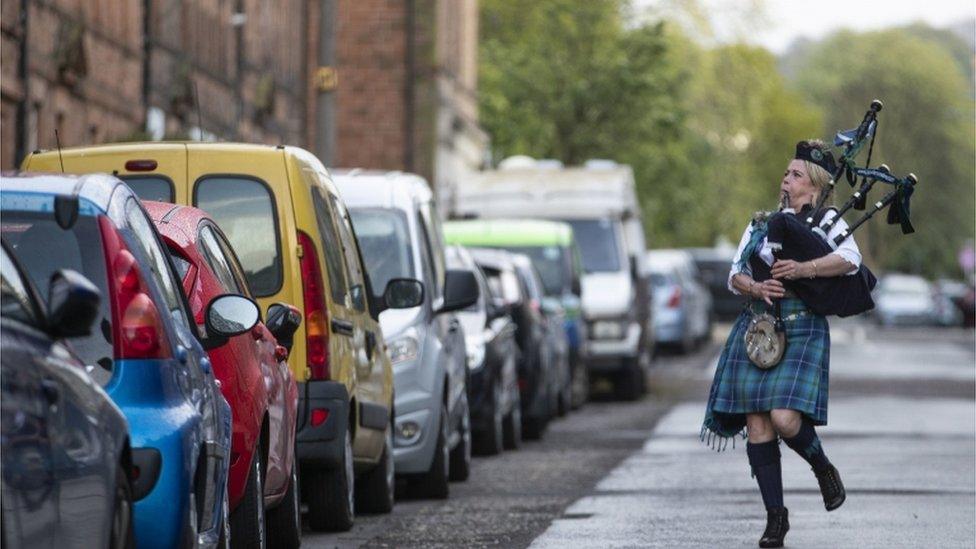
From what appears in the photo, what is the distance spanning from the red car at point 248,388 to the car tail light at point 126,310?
6.64 ft

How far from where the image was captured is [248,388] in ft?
32.9

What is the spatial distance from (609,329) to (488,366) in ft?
41.8

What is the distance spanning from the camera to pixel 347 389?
12.8 meters

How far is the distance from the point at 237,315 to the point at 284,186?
315 cm

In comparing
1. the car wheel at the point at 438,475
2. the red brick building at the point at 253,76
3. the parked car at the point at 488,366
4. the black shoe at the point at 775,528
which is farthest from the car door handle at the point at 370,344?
the parked car at the point at 488,366

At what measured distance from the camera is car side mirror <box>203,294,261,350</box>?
9258 millimetres

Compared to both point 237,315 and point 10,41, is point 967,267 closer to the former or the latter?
point 10,41

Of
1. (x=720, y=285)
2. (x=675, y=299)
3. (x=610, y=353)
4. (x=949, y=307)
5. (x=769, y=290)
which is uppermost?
(x=769, y=290)

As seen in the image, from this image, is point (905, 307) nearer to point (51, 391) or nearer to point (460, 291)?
point (460, 291)

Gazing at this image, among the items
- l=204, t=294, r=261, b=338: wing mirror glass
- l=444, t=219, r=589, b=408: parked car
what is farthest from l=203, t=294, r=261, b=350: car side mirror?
l=444, t=219, r=589, b=408: parked car

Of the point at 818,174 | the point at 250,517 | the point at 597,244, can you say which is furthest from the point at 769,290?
the point at 597,244

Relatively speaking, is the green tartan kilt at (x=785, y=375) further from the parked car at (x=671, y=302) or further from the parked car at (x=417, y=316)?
the parked car at (x=671, y=302)

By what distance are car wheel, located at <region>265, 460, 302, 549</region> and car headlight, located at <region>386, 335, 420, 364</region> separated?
4.25 metres

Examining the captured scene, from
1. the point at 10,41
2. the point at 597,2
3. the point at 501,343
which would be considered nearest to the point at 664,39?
the point at 597,2
